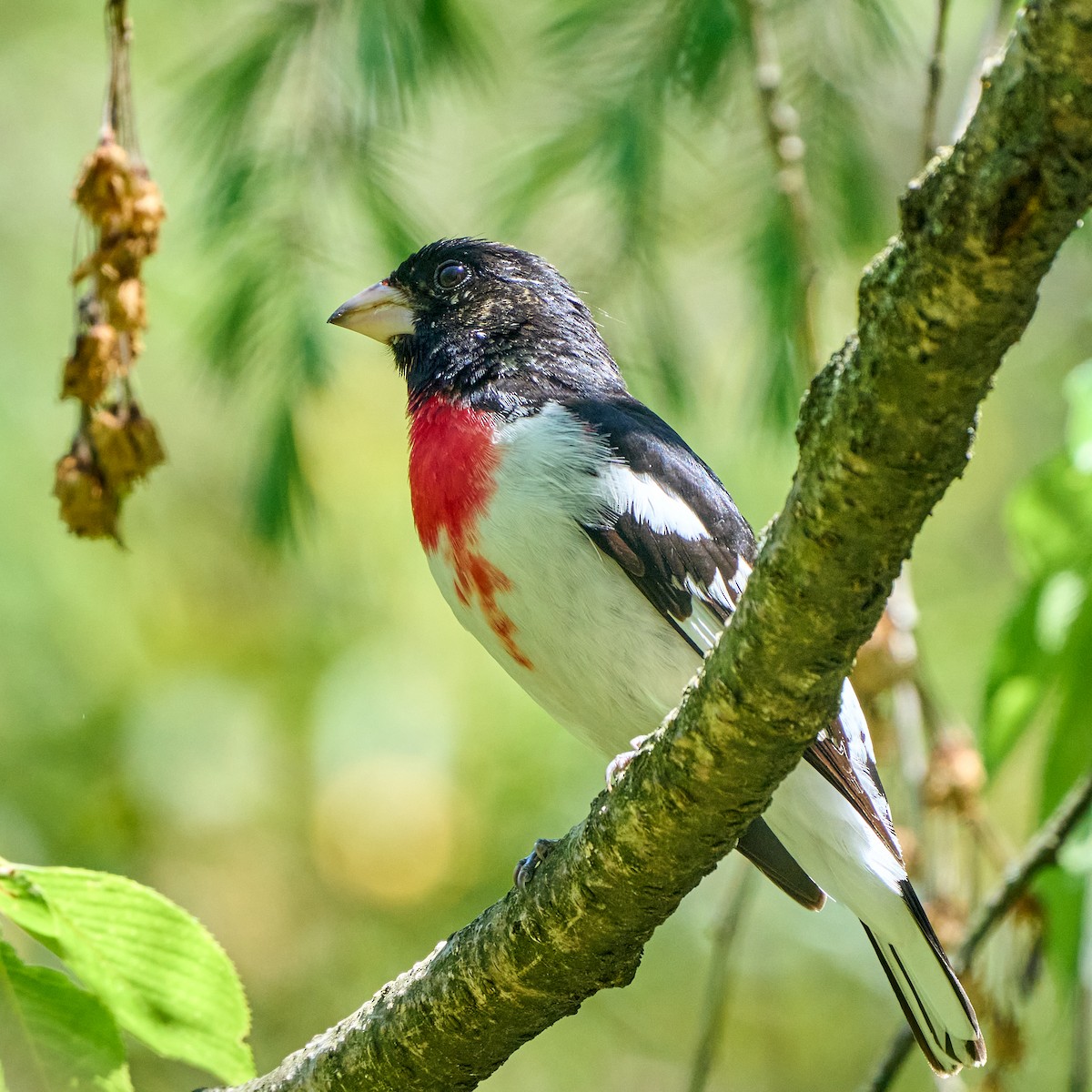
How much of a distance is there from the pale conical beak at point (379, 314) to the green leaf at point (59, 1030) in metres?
2.39

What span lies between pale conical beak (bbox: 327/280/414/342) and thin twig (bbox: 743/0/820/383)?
1.15 m

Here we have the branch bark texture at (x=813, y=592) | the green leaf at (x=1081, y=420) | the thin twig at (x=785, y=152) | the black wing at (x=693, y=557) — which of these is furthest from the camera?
the thin twig at (x=785, y=152)

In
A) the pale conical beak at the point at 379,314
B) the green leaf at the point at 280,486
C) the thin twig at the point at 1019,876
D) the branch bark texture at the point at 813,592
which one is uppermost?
the pale conical beak at the point at 379,314

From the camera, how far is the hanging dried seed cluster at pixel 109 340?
2770mm

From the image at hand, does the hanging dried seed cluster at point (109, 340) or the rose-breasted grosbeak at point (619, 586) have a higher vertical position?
the hanging dried seed cluster at point (109, 340)

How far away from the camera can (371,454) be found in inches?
254

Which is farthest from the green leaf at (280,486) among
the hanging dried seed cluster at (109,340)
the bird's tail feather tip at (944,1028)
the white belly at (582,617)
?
the bird's tail feather tip at (944,1028)

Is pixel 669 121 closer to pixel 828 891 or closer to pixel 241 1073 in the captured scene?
pixel 828 891

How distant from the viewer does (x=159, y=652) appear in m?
6.03

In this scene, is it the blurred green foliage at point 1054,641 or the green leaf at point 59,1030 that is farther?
the blurred green foliage at point 1054,641

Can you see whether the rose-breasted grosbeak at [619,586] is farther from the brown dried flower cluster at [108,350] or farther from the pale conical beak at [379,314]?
the brown dried flower cluster at [108,350]

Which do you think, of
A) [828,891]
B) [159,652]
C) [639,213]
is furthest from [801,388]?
[159,652]

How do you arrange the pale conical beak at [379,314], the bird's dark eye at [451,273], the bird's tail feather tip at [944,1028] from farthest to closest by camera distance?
the bird's dark eye at [451,273]
the pale conical beak at [379,314]
the bird's tail feather tip at [944,1028]

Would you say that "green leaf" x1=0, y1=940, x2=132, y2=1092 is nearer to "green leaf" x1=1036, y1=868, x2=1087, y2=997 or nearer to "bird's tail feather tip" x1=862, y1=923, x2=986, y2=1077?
"bird's tail feather tip" x1=862, y1=923, x2=986, y2=1077
